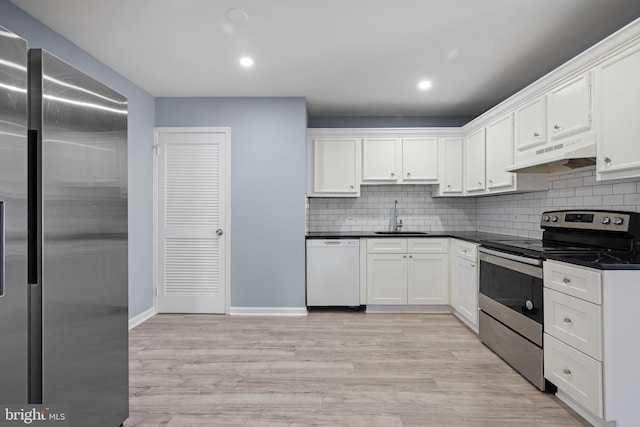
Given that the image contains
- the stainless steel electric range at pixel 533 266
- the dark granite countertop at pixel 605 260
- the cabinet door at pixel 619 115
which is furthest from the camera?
the stainless steel electric range at pixel 533 266

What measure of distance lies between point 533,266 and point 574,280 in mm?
368

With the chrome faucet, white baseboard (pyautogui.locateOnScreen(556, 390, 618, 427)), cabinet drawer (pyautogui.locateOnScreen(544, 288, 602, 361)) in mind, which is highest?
the chrome faucet

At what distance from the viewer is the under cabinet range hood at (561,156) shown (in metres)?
2.28

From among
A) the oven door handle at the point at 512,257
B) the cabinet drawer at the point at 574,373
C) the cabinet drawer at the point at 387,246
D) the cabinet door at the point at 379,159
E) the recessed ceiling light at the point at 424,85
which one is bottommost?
the cabinet drawer at the point at 574,373

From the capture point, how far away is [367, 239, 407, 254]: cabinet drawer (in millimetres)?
4148

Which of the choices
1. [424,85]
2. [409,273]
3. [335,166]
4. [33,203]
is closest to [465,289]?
[409,273]

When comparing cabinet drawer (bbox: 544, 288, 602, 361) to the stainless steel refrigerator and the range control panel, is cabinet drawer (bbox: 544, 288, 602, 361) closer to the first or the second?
the range control panel

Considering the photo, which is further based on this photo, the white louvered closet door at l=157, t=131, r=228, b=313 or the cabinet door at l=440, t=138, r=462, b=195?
the cabinet door at l=440, t=138, r=462, b=195

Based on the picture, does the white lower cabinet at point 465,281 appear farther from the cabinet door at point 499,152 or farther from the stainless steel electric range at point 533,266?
the cabinet door at point 499,152

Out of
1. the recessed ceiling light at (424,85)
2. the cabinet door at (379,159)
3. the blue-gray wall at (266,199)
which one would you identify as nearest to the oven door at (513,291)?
the cabinet door at (379,159)

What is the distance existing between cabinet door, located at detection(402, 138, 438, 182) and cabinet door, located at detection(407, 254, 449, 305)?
1.04 metres

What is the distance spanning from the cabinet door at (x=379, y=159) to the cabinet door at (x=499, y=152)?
1.13m

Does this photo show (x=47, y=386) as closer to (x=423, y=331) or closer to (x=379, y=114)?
(x=423, y=331)

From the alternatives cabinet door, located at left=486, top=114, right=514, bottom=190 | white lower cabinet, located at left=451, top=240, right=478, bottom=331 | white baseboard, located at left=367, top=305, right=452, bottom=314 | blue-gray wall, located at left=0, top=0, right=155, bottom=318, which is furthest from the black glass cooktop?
blue-gray wall, located at left=0, top=0, right=155, bottom=318
